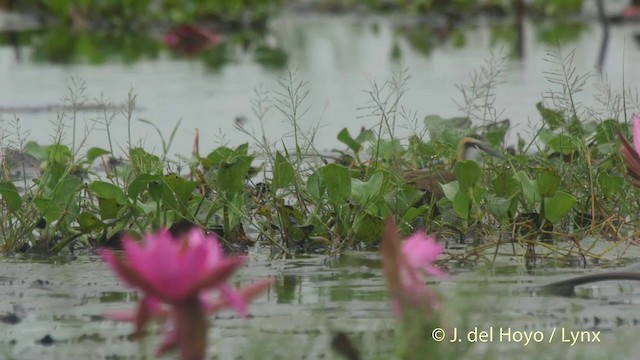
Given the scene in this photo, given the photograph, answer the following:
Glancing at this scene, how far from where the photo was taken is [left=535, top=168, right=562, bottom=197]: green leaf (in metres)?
4.02

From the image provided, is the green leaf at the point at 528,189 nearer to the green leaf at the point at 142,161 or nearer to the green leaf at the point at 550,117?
the green leaf at the point at 550,117

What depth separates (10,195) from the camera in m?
3.94

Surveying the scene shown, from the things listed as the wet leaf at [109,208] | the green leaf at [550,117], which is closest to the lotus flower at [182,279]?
the wet leaf at [109,208]

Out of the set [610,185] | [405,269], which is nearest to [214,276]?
[405,269]

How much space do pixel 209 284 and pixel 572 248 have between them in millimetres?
2128

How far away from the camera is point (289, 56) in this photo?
35.5 feet

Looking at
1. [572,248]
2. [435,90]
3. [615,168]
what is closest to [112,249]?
[572,248]

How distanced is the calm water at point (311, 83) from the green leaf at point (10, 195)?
1.54 m

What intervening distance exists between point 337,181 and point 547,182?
22.9 inches

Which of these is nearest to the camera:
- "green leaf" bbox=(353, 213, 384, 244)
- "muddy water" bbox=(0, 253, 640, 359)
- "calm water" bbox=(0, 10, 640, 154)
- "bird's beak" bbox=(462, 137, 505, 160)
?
"muddy water" bbox=(0, 253, 640, 359)

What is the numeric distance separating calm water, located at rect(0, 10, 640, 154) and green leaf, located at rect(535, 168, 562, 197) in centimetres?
143

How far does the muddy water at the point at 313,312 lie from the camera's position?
274 cm

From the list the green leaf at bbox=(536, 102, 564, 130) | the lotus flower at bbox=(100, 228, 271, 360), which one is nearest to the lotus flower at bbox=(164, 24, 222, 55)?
the green leaf at bbox=(536, 102, 564, 130)

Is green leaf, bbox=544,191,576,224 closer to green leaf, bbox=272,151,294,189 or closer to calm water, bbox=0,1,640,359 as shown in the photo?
calm water, bbox=0,1,640,359
